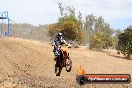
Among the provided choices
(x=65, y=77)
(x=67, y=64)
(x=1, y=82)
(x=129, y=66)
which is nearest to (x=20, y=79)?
(x=1, y=82)

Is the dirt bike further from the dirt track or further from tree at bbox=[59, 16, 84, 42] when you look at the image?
tree at bbox=[59, 16, 84, 42]

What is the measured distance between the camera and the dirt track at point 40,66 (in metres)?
61.6

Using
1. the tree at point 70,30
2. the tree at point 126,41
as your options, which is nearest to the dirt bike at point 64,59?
the tree at point 126,41

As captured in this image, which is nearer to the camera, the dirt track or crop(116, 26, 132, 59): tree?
the dirt track

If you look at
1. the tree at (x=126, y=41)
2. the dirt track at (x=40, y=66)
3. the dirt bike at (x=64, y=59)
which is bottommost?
the dirt track at (x=40, y=66)

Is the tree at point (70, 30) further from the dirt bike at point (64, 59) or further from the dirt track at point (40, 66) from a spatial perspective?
the dirt bike at point (64, 59)

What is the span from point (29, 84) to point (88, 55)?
3783 cm

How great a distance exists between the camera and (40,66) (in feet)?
254

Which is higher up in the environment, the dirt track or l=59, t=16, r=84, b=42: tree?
l=59, t=16, r=84, b=42: tree

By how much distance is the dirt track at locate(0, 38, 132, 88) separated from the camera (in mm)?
61562

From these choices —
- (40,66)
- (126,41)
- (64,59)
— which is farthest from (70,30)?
(64,59)

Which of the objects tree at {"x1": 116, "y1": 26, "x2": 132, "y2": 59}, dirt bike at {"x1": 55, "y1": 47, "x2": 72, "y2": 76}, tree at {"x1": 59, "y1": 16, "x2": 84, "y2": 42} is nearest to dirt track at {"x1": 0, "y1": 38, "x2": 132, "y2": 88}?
tree at {"x1": 116, "y1": 26, "x2": 132, "y2": 59}

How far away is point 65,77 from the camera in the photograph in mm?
69250

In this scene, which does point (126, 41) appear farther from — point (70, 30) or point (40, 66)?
point (40, 66)
